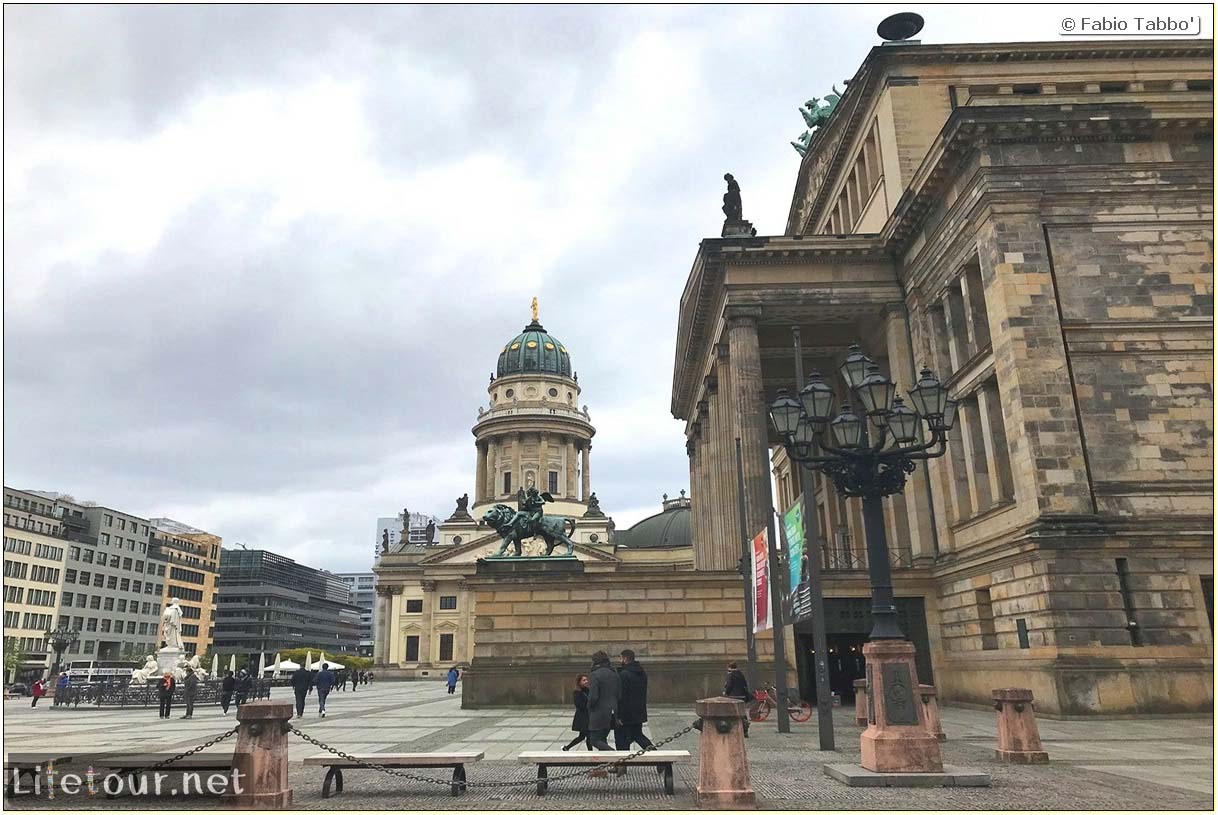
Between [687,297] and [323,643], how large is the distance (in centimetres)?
15085

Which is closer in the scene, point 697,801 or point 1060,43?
point 697,801

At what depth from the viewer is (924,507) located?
30.7 metres

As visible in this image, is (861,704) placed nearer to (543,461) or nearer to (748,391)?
(748,391)

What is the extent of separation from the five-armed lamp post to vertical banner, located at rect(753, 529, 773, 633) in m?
5.69

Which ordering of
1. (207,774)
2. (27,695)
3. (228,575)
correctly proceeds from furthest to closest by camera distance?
(228,575), (27,695), (207,774)

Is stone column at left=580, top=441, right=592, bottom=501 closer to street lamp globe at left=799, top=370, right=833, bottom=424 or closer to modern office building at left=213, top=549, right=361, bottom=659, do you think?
modern office building at left=213, top=549, right=361, bottom=659

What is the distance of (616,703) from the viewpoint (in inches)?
493

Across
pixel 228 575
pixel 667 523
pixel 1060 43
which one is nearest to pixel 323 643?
pixel 228 575

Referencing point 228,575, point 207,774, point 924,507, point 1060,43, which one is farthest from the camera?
point 228,575

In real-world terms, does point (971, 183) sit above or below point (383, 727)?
above

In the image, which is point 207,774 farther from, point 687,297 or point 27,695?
point 27,695

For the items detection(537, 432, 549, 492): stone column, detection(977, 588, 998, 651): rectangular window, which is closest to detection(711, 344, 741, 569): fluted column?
detection(977, 588, 998, 651): rectangular window

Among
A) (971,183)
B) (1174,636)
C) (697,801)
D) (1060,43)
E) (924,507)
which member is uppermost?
(1060,43)

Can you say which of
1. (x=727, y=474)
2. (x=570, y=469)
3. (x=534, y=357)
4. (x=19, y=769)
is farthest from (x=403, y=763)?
(x=534, y=357)
